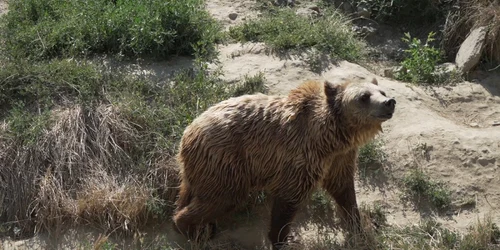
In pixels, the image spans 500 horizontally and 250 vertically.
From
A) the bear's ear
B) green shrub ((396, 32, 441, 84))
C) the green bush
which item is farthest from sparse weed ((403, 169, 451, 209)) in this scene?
the green bush

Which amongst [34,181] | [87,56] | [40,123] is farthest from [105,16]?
[34,181]

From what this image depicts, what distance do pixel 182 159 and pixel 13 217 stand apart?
193 centimetres

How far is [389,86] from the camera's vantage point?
8.66 meters

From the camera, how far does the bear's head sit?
6.42 m

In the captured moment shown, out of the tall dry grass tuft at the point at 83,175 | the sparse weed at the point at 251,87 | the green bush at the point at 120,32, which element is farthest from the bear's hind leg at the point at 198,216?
the green bush at the point at 120,32

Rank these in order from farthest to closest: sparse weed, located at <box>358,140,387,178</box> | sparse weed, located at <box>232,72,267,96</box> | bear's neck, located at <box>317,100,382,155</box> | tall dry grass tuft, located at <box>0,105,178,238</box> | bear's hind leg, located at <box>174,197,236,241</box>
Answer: sparse weed, located at <box>232,72,267,96</box> < sparse weed, located at <box>358,140,387,178</box> < tall dry grass tuft, located at <box>0,105,178,238</box> < bear's hind leg, located at <box>174,197,236,241</box> < bear's neck, located at <box>317,100,382,155</box>

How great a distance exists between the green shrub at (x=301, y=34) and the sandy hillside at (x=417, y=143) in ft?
0.66

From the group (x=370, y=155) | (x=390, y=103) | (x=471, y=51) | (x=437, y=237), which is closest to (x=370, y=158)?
(x=370, y=155)

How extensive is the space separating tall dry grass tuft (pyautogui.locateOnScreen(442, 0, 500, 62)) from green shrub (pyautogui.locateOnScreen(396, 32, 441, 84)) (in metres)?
0.43

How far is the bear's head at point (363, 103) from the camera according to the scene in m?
6.42

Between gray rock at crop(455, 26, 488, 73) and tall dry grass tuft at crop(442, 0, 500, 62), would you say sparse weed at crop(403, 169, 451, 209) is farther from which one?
tall dry grass tuft at crop(442, 0, 500, 62)

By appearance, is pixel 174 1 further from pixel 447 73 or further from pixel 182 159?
pixel 447 73

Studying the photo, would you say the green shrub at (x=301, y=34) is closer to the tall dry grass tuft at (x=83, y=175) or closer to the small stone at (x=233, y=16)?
the small stone at (x=233, y=16)

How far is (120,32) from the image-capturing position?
8875 millimetres
